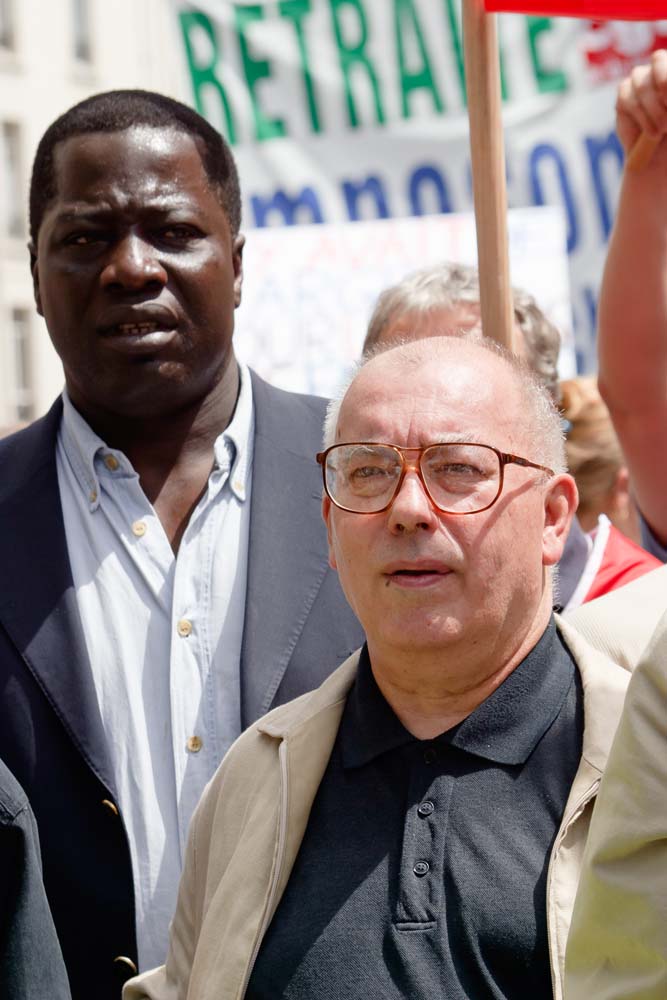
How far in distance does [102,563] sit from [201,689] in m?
0.31

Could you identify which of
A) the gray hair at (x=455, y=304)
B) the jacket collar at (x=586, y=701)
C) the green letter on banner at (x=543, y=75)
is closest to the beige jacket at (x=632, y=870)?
the jacket collar at (x=586, y=701)

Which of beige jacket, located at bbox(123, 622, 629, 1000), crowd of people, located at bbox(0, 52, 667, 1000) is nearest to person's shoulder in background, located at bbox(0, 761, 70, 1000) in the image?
crowd of people, located at bbox(0, 52, 667, 1000)

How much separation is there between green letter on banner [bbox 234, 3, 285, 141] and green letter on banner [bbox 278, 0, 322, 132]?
81 millimetres

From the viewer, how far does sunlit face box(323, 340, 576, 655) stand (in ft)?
7.91

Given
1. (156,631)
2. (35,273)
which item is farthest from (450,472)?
(35,273)

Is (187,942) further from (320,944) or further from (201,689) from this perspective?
(201,689)

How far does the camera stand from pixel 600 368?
116 inches

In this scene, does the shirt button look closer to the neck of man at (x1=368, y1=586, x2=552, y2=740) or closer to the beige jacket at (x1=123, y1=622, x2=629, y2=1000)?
the beige jacket at (x1=123, y1=622, x2=629, y2=1000)

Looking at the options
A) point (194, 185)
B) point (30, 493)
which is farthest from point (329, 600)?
point (194, 185)

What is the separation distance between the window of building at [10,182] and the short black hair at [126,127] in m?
20.8

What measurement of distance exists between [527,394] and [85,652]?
3.06 feet

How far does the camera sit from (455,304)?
12.3 feet

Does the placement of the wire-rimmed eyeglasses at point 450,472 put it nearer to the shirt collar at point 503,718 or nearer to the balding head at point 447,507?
the balding head at point 447,507

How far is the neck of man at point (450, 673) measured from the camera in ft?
7.97
